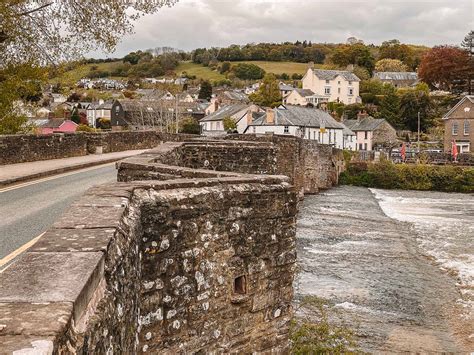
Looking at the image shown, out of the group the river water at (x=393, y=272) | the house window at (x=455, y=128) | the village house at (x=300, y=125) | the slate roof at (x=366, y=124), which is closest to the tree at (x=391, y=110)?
the slate roof at (x=366, y=124)

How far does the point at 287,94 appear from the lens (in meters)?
Answer: 109

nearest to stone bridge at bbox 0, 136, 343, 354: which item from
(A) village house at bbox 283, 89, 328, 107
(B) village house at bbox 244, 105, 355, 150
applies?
(B) village house at bbox 244, 105, 355, 150

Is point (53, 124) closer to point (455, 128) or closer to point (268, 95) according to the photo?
point (268, 95)

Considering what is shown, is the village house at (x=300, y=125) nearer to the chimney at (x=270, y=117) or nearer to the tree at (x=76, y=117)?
the chimney at (x=270, y=117)

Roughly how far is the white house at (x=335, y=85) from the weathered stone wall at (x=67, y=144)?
8143 cm

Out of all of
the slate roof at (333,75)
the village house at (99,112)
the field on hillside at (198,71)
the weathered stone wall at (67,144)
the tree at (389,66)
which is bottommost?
the weathered stone wall at (67,144)

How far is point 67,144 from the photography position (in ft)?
81.0

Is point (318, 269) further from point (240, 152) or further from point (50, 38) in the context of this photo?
point (50, 38)

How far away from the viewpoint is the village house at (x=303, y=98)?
10550cm

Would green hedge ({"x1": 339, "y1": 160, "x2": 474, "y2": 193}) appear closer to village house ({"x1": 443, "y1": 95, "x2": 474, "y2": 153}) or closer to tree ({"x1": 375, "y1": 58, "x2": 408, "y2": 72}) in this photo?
village house ({"x1": 443, "y1": 95, "x2": 474, "y2": 153})

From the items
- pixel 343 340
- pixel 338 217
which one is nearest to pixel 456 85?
pixel 338 217

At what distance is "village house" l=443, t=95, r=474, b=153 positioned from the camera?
70.2 meters

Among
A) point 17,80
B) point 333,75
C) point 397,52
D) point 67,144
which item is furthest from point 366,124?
point 397,52

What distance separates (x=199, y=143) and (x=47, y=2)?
29.8 ft
